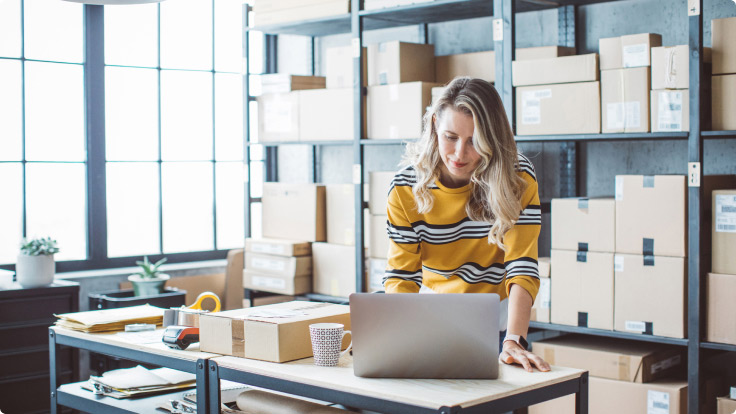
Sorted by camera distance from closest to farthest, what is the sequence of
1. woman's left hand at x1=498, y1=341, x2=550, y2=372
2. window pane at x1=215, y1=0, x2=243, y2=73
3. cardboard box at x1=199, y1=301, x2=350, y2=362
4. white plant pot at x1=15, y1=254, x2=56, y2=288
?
woman's left hand at x1=498, y1=341, x2=550, y2=372 < cardboard box at x1=199, y1=301, x2=350, y2=362 < white plant pot at x1=15, y1=254, x2=56, y2=288 < window pane at x1=215, y1=0, x2=243, y2=73

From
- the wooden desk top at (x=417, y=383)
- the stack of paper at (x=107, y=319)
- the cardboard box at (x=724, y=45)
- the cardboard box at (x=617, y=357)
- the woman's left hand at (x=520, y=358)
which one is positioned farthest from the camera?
the cardboard box at (x=617, y=357)

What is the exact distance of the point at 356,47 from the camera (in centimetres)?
396

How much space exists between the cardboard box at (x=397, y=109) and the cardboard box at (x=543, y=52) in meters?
0.46

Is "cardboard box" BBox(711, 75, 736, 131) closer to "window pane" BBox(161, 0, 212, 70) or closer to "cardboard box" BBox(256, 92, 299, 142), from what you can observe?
"cardboard box" BBox(256, 92, 299, 142)

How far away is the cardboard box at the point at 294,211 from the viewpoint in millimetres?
4219

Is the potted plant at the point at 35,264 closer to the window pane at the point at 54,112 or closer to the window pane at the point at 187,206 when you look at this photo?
the window pane at the point at 54,112

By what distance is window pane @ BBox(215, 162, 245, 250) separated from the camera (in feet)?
16.7

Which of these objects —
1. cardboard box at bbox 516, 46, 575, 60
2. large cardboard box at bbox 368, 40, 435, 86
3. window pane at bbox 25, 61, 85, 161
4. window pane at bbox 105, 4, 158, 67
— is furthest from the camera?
window pane at bbox 105, 4, 158, 67

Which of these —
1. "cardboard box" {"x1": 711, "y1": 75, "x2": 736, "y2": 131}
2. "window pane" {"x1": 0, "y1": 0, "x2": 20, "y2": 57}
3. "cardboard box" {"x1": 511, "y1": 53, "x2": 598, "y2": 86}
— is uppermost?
"window pane" {"x1": 0, "y1": 0, "x2": 20, "y2": 57}

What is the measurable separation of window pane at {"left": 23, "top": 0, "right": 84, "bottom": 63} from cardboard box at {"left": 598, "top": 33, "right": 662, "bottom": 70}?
2794 millimetres

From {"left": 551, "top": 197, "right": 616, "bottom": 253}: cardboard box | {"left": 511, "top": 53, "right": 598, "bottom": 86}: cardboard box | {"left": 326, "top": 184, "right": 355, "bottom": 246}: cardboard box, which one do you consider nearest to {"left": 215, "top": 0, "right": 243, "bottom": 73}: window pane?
{"left": 326, "top": 184, "right": 355, "bottom": 246}: cardboard box

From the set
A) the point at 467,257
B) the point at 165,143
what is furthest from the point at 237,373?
the point at 165,143

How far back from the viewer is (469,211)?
2.19 meters

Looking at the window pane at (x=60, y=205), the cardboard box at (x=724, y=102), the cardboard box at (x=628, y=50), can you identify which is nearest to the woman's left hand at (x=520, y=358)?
the cardboard box at (x=724, y=102)
